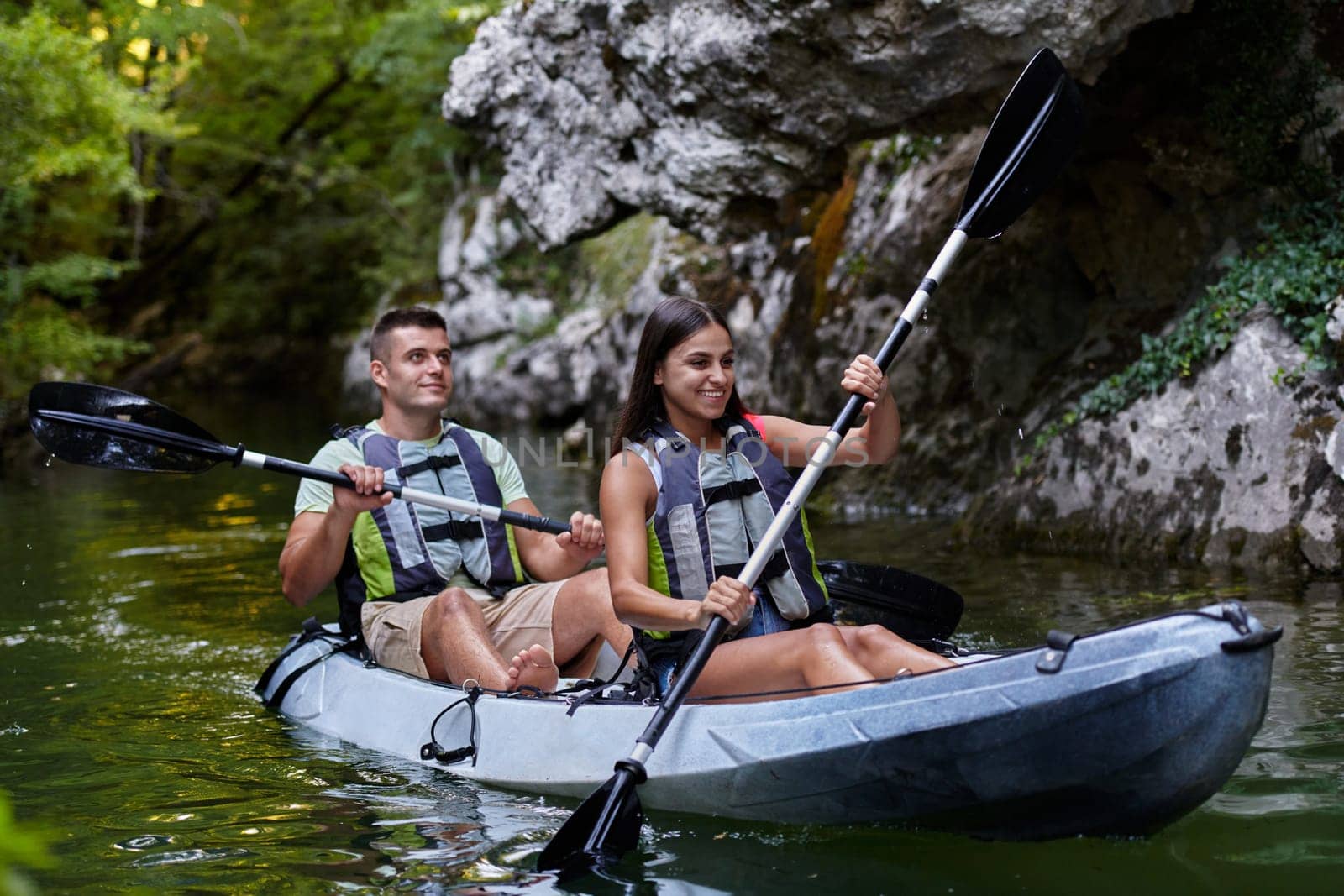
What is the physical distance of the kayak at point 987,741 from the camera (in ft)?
9.27

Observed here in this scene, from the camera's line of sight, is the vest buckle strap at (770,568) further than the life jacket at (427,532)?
No

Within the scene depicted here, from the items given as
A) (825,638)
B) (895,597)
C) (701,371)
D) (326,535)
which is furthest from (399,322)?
(825,638)

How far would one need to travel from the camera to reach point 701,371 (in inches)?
140

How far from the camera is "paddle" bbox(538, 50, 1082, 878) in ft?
10.6

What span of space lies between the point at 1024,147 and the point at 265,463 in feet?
9.00

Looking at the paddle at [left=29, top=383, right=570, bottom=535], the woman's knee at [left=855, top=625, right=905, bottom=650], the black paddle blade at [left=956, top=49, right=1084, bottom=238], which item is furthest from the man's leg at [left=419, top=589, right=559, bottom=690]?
the black paddle blade at [left=956, top=49, right=1084, bottom=238]

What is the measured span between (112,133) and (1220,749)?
14419mm

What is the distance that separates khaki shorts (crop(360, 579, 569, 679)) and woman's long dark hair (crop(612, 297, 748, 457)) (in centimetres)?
99

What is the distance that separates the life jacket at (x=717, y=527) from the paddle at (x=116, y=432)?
129 cm

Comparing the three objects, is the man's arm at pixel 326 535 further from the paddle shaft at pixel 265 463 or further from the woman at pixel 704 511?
the woman at pixel 704 511

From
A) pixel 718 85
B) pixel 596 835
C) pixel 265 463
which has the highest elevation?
pixel 718 85

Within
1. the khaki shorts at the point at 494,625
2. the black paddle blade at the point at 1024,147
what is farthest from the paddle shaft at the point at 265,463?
the black paddle blade at the point at 1024,147

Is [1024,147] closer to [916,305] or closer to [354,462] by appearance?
[916,305]

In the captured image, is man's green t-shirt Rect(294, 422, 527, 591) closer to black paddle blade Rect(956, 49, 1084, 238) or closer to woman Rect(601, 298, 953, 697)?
woman Rect(601, 298, 953, 697)
